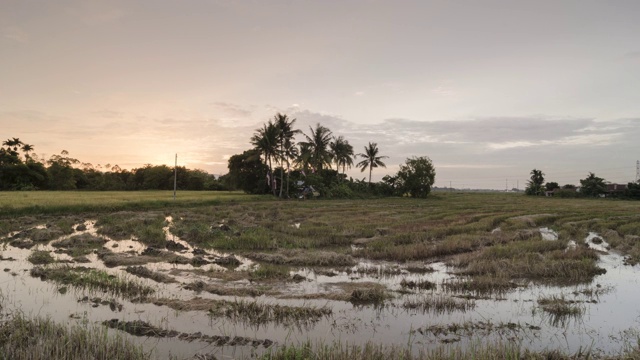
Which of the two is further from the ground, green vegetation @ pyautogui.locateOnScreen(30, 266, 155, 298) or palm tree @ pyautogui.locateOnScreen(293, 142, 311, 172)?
palm tree @ pyautogui.locateOnScreen(293, 142, 311, 172)

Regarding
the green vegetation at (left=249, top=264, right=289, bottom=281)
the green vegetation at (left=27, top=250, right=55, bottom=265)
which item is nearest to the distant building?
the green vegetation at (left=249, top=264, right=289, bottom=281)

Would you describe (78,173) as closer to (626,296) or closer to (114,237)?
(114,237)

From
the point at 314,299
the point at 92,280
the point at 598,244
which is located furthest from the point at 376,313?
the point at 598,244

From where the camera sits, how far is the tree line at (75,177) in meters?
57.9

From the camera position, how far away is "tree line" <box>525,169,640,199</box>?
222ft

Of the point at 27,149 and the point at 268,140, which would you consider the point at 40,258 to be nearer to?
the point at 268,140

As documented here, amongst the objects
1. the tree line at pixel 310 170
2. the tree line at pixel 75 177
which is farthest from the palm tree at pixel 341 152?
the tree line at pixel 75 177

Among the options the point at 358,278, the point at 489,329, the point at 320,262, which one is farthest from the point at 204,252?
the point at 489,329

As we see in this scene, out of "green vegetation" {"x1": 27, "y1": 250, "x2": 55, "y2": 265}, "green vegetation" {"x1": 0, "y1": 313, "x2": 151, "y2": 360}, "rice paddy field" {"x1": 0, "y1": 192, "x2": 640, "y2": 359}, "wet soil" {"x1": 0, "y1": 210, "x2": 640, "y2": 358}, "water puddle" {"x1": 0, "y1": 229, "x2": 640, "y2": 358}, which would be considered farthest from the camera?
"green vegetation" {"x1": 27, "y1": 250, "x2": 55, "y2": 265}

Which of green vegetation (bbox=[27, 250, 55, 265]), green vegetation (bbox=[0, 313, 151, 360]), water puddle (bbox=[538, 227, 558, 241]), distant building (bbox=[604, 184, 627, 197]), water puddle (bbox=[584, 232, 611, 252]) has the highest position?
distant building (bbox=[604, 184, 627, 197])

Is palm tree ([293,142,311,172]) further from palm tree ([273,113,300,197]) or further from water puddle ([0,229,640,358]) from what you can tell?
water puddle ([0,229,640,358])

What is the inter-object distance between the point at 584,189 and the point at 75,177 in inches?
3929

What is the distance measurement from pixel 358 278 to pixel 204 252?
649 cm

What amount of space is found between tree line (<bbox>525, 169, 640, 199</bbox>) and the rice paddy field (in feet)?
215
